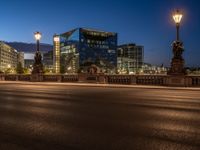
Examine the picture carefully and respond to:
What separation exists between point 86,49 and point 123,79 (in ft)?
513

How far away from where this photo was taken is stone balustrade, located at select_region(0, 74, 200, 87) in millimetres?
25656

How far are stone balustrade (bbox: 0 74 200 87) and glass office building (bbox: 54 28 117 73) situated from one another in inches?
5500

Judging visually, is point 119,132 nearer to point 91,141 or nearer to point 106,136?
point 106,136

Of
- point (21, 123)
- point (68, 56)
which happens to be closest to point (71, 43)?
point (68, 56)

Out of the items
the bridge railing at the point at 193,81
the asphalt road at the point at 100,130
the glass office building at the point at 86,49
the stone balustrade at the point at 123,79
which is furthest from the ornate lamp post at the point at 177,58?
the glass office building at the point at 86,49

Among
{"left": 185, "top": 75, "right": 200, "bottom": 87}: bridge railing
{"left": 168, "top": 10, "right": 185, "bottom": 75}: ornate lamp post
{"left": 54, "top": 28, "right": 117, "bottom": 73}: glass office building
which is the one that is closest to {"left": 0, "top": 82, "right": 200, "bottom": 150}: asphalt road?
{"left": 185, "top": 75, "right": 200, "bottom": 87}: bridge railing

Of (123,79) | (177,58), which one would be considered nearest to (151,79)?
(177,58)

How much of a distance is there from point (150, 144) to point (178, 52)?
21440 mm

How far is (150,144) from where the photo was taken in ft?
19.6

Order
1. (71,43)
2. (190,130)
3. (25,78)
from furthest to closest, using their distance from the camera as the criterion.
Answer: (71,43)
(25,78)
(190,130)

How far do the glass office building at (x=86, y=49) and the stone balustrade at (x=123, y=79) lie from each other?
13970cm

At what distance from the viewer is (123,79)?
31.0 metres

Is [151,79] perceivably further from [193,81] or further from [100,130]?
[100,130]

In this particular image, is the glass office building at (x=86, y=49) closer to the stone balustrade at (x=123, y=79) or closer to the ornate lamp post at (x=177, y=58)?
the stone balustrade at (x=123, y=79)
